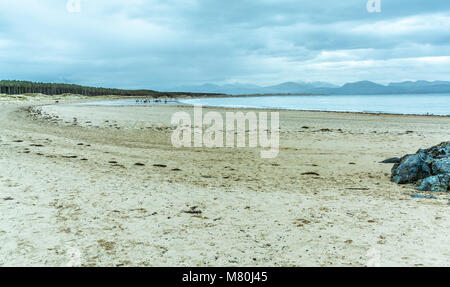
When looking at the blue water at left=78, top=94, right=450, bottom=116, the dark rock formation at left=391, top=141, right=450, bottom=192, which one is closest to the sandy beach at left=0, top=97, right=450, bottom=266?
the dark rock formation at left=391, top=141, right=450, bottom=192

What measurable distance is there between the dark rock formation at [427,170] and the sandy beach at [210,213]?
332 mm

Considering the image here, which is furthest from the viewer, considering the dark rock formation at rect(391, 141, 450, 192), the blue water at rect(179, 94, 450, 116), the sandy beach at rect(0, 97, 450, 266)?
the blue water at rect(179, 94, 450, 116)

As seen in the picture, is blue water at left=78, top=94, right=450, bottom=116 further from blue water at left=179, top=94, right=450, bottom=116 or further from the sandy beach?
the sandy beach

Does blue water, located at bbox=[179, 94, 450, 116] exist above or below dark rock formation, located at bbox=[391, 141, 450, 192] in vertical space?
above

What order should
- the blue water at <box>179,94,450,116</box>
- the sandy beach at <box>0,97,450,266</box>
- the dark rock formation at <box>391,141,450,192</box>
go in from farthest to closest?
the blue water at <box>179,94,450,116</box>, the dark rock formation at <box>391,141,450,192</box>, the sandy beach at <box>0,97,450,266</box>

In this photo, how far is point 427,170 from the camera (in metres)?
8.26

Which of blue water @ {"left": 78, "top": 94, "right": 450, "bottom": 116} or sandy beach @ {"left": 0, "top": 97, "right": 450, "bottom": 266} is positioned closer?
sandy beach @ {"left": 0, "top": 97, "right": 450, "bottom": 266}

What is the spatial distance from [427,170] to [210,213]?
599 centimetres

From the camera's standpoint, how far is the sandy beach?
4266mm

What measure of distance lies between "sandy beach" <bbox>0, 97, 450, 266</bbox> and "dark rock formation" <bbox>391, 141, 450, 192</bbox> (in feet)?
1.09

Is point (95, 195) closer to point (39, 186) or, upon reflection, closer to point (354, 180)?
point (39, 186)
